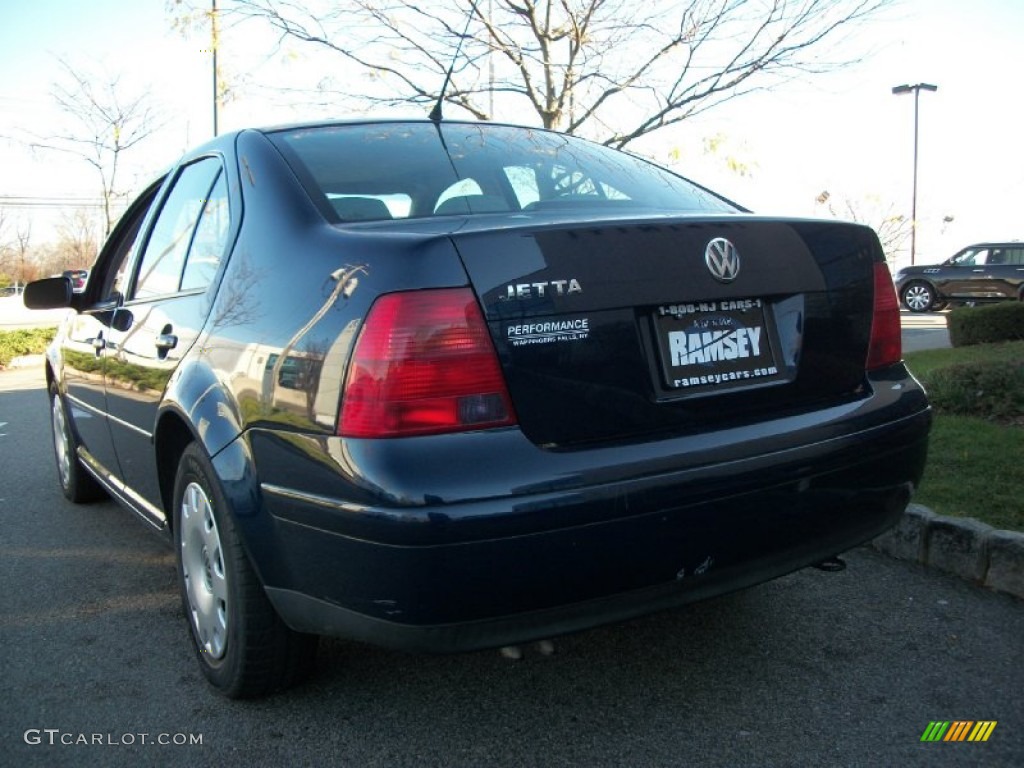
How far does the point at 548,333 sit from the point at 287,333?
2.10 ft

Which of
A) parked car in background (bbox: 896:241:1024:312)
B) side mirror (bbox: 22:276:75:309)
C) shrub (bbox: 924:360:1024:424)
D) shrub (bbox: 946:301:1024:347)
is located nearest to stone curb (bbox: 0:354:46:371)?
side mirror (bbox: 22:276:75:309)

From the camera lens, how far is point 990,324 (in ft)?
34.5

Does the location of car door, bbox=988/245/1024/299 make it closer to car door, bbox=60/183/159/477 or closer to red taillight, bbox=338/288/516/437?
car door, bbox=60/183/159/477

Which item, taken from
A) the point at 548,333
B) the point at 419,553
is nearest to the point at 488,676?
the point at 419,553

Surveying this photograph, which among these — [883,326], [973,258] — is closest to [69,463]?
[883,326]

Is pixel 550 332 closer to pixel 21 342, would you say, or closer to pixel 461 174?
pixel 461 174

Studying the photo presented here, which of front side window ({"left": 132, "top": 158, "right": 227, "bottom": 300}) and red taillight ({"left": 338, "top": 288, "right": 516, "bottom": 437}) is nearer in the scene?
red taillight ({"left": 338, "top": 288, "right": 516, "bottom": 437})

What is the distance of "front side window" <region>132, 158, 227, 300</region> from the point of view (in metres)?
3.00

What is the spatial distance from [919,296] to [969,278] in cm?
125

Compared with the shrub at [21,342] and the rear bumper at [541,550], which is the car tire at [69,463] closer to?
the rear bumper at [541,550]

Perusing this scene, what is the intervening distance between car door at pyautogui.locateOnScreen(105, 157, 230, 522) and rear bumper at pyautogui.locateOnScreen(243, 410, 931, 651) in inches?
34.6

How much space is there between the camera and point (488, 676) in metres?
2.73

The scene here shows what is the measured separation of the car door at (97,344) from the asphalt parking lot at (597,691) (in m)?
0.73

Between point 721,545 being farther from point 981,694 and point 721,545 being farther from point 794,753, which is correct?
point 981,694
